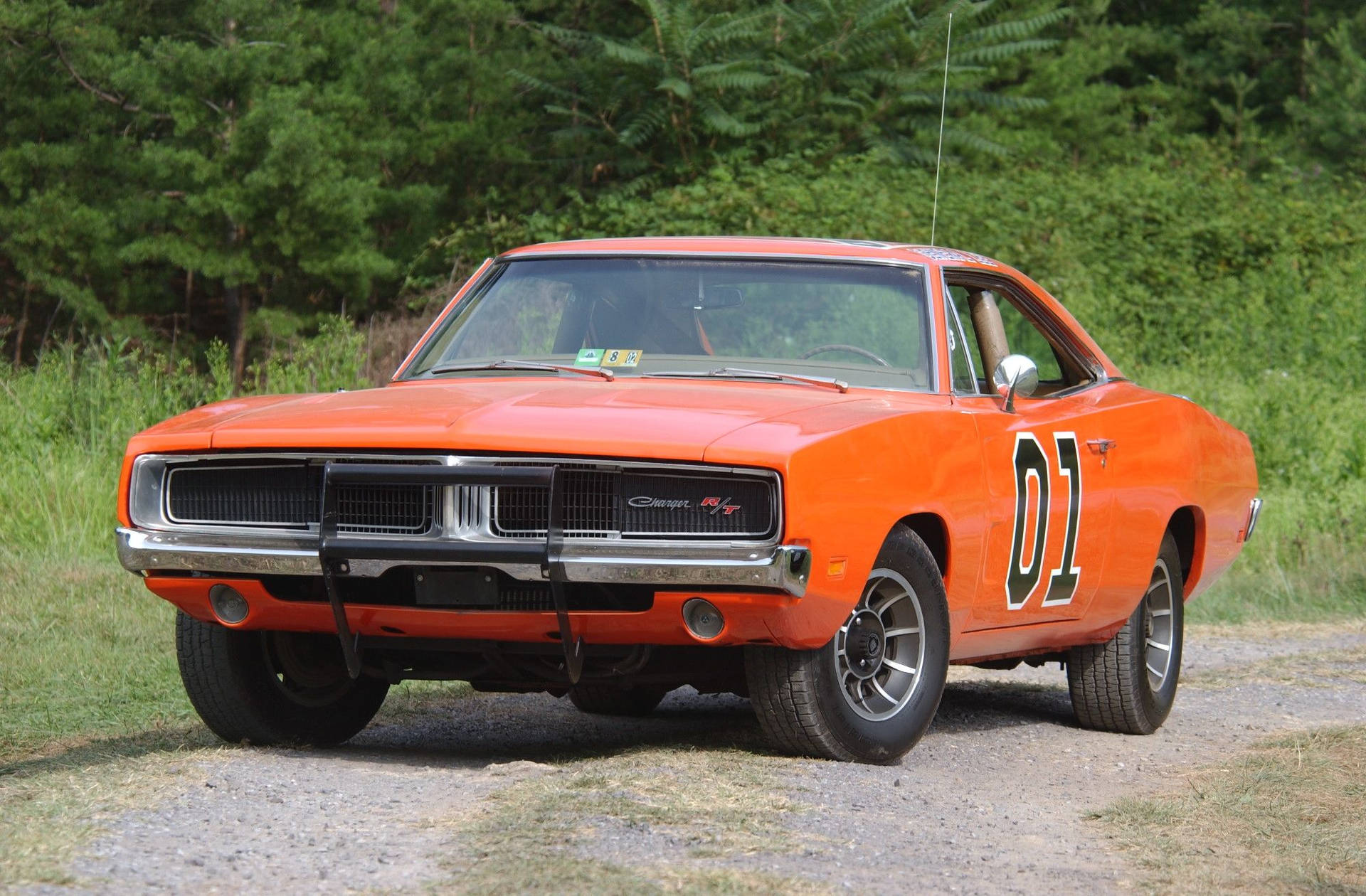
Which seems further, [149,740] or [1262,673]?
[1262,673]

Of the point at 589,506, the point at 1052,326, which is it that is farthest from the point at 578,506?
the point at 1052,326

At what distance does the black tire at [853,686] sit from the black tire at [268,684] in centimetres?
155

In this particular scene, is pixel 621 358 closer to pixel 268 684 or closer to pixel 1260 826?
pixel 268 684

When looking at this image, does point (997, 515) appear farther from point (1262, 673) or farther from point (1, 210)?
point (1, 210)

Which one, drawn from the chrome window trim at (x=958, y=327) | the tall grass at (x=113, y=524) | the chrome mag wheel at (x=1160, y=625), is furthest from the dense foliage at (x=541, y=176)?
the chrome window trim at (x=958, y=327)

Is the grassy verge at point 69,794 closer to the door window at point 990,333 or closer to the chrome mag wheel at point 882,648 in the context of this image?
the chrome mag wheel at point 882,648

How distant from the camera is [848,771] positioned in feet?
17.9

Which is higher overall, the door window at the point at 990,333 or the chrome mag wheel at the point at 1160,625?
the door window at the point at 990,333

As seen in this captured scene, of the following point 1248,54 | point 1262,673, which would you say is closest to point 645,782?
point 1262,673

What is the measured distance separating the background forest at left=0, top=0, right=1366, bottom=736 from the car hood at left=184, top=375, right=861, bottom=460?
1199cm

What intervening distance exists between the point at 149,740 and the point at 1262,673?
524 cm

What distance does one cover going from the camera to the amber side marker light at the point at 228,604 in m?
5.68

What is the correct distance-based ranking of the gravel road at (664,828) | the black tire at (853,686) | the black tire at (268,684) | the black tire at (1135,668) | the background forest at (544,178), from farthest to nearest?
the background forest at (544,178) → the black tire at (1135,668) → the black tire at (268,684) → the black tire at (853,686) → the gravel road at (664,828)

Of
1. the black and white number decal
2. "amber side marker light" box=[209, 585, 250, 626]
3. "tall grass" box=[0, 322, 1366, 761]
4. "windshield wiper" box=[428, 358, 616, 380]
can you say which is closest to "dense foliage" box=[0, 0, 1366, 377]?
"tall grass" box=[0, 322, 1366, 761]
